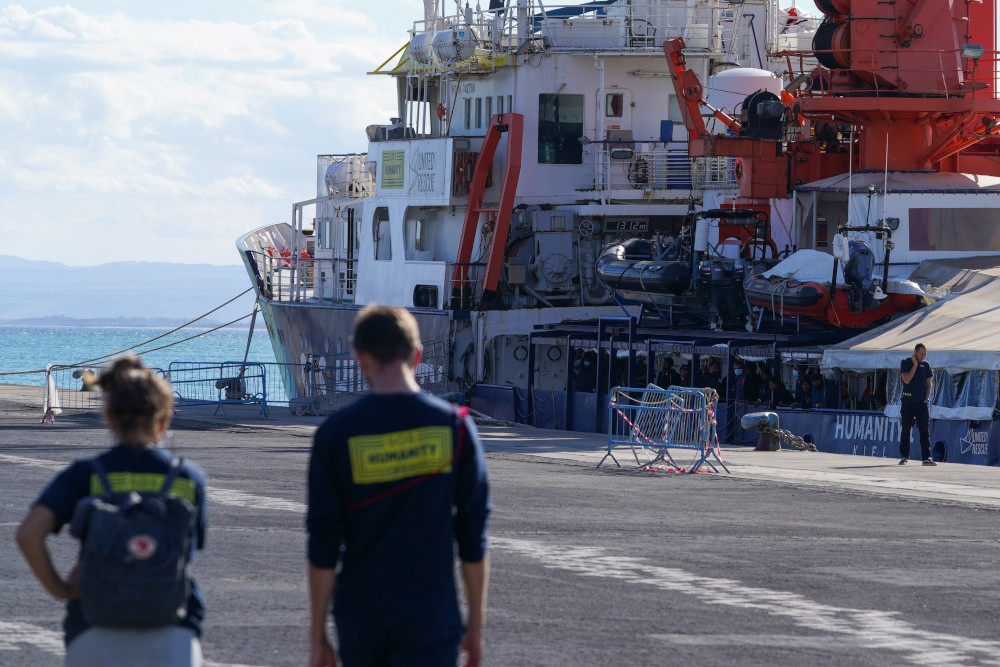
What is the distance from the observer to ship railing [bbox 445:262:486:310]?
31109 mm

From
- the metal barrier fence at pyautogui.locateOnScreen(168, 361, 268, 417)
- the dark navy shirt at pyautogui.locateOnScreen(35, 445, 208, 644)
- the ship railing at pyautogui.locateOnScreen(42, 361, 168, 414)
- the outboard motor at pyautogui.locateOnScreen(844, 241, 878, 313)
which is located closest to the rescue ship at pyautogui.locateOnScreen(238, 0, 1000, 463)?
the outboard motor at pyautogui.locateOnScreen(844, 241, 878, 313)

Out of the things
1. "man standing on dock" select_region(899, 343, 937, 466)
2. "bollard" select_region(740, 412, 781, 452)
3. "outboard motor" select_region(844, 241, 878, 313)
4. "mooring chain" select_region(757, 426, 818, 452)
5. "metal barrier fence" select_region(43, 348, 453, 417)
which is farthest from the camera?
"metal barrier fence" select_region(43, 348, 453, 417)

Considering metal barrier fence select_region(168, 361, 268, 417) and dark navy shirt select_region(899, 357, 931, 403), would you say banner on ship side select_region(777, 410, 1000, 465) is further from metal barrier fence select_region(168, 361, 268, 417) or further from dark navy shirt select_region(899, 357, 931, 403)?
metal barrier fence select_region(168, 361, 268, 417)

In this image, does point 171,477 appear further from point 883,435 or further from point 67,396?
point 67,396

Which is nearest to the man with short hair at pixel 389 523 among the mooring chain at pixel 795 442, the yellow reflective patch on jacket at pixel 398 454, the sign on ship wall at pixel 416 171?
the yellow reflective patch on jacket at pixel 398 454

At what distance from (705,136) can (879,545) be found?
17.9m

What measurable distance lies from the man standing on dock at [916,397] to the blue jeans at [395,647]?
596 inches

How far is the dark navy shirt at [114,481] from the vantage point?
14.9 ft

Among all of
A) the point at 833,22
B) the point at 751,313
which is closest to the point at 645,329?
the point at 751,313

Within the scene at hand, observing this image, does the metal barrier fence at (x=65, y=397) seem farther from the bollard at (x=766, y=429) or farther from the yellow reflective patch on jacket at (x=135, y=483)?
the yellow reflective patch on jacket at (x=135, y=483)

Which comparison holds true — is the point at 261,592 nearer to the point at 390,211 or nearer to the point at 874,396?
the point at 874,396

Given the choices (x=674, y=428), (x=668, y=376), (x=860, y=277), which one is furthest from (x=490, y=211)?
(x=674, y=428)

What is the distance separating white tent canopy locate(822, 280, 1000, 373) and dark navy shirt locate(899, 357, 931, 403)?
1.61 m

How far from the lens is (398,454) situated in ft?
15.4
